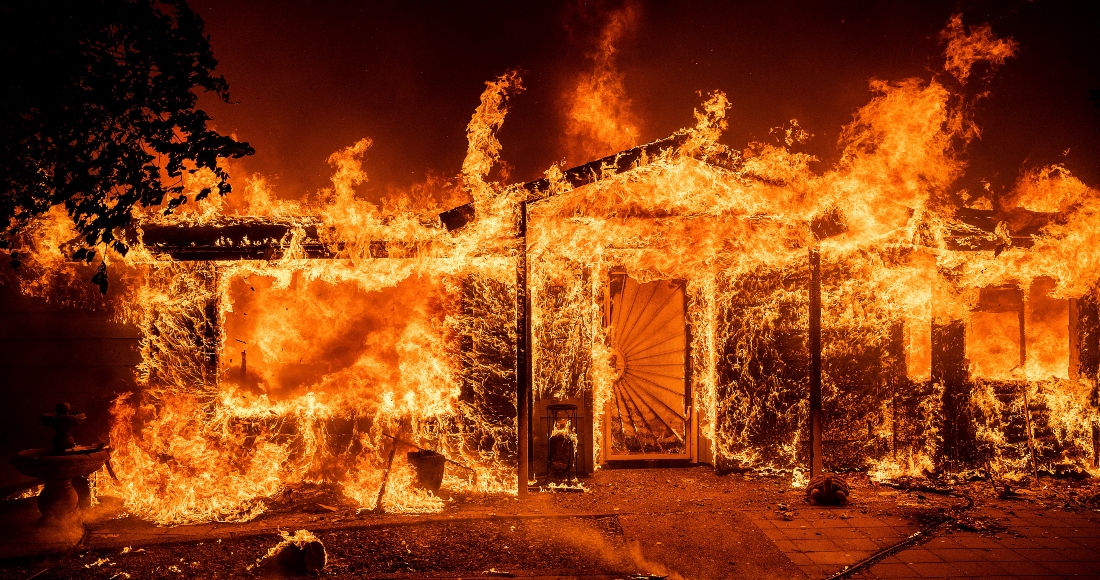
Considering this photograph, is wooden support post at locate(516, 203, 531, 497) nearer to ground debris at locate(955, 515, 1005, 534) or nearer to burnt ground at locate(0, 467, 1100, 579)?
burnt ground at locate(0, 467, 1100, 579)

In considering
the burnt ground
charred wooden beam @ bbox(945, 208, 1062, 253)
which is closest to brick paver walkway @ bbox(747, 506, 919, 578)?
the burnt ground

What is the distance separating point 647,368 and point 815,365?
10.7 feet

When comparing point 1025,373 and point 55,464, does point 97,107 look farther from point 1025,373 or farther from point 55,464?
point 1025,373

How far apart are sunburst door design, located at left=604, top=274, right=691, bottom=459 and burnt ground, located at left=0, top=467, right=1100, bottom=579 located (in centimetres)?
208

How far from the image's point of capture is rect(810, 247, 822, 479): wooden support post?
8.80 meters

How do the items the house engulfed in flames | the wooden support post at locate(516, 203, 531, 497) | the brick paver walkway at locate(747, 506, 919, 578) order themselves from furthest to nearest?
1. the house engulfed in flames
2. the wooden support post at locate(516, 203, 531, 497)
3. the brick paver walkway at locate(747, 506, 919, 578)

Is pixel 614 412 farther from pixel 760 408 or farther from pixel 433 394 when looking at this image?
pixel 433 394

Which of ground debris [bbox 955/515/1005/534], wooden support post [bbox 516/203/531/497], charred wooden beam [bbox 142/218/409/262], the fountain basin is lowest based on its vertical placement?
ground debris [bbox 955/515/1005/534]

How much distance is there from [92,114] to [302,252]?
418 cm

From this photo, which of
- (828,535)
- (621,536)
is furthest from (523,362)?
(828,535)

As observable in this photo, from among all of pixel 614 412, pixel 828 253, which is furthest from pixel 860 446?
pixel 614 412

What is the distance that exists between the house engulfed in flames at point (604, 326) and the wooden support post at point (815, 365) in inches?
2.5

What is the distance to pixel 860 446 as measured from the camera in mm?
9633

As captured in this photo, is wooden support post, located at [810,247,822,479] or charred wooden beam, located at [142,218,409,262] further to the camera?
charred wooden beam, located at [142,218,409,262]
